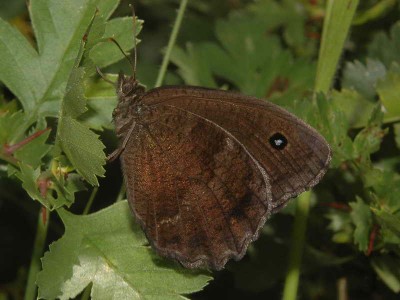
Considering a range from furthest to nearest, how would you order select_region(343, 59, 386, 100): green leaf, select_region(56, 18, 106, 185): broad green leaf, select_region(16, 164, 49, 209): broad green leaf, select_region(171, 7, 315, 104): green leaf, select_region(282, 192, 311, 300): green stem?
select_region(171, 7, 315, 104): green leaf → select_region(343, 59, 386, 100): green leaf → select_region(282, 192, 311, 300): green stem → select_region(16, 164, 49, 209): broad green leaf → select_region(56, 18, 106, 185): broad green leaf

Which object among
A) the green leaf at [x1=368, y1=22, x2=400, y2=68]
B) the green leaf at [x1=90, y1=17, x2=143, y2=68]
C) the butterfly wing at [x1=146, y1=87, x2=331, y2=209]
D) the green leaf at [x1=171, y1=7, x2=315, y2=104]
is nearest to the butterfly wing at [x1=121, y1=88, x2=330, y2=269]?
the butterfly wing at [x1=146, y1=87, x2=331, y2=209]

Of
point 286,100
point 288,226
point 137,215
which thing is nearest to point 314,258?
point 288,226

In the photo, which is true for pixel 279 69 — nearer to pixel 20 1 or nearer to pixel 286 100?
pixel 286 100

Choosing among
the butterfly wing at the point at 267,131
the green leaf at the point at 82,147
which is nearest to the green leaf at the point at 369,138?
the butterfly wing at the point at 267,131

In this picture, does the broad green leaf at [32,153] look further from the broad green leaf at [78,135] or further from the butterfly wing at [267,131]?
the butterfly wing at [267,131]

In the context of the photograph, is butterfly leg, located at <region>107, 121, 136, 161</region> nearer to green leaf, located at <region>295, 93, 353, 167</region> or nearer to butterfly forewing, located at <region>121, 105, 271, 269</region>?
butterfly forewing, located at <region>121, 105, 271, 269</region>

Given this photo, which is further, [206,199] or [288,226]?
[288,226]

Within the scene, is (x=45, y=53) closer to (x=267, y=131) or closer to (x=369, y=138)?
(x=267, y=131)
